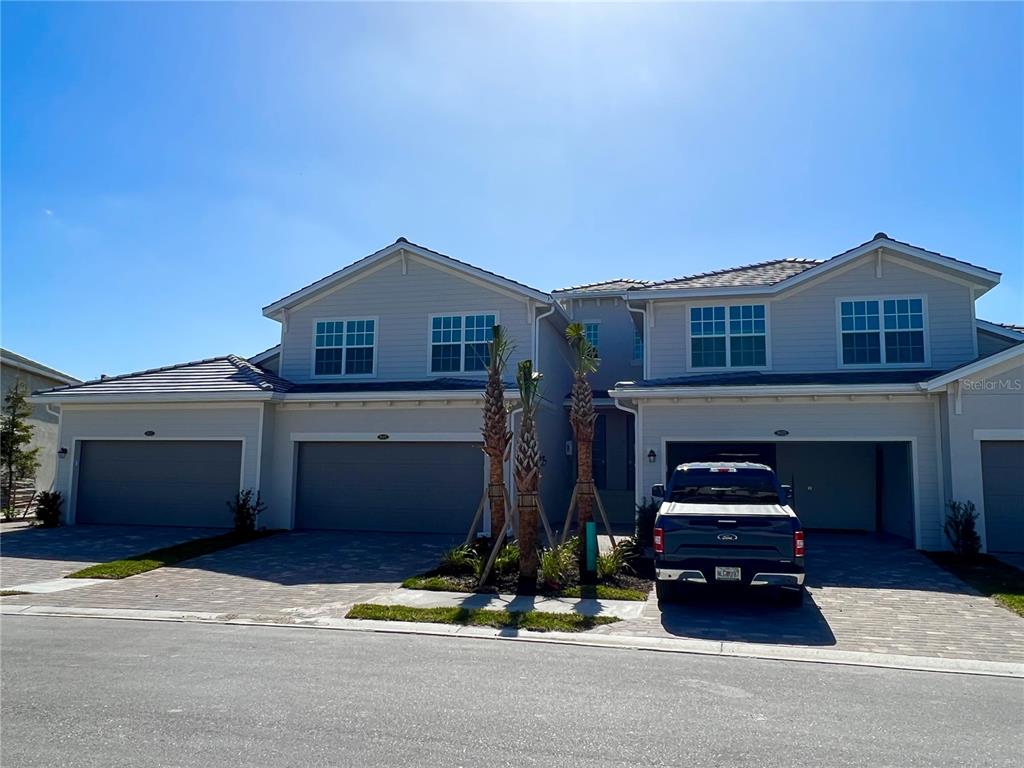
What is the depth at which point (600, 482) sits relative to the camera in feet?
69.2

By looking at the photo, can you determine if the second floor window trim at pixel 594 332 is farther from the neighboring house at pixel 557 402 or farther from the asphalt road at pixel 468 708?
the asphalt road at pixel 468 708

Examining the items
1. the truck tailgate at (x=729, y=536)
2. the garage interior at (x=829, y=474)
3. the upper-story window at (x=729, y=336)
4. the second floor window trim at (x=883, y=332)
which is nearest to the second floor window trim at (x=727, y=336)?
the upper-story window at (x=729, y=336)

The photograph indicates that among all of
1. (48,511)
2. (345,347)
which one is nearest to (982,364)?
(345,347)

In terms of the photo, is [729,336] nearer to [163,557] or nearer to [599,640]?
[599,640]

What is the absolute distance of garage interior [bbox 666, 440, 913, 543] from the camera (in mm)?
18109

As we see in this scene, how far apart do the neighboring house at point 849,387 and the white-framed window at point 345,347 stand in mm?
6928

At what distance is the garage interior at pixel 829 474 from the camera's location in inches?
713

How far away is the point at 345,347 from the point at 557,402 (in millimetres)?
6314

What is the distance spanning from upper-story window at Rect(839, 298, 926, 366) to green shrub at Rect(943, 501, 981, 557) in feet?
12.4

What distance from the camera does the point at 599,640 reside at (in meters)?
8.31

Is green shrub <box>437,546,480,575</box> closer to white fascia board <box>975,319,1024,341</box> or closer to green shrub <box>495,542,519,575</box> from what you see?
green shrub <box>495,542,519,575</box>

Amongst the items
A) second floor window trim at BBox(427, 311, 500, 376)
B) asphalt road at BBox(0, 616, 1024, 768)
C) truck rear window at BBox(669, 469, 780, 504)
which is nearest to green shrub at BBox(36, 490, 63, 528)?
second floor window trim at BBox(427, 311, 500, 376)

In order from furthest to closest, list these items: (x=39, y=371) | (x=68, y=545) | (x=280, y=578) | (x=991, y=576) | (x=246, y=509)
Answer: (x=39, y=371)
(x=246, y=509)
(x=68, y=545)
(x=280, y=578)
(x=991, y=576)

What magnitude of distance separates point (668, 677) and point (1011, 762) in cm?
274
